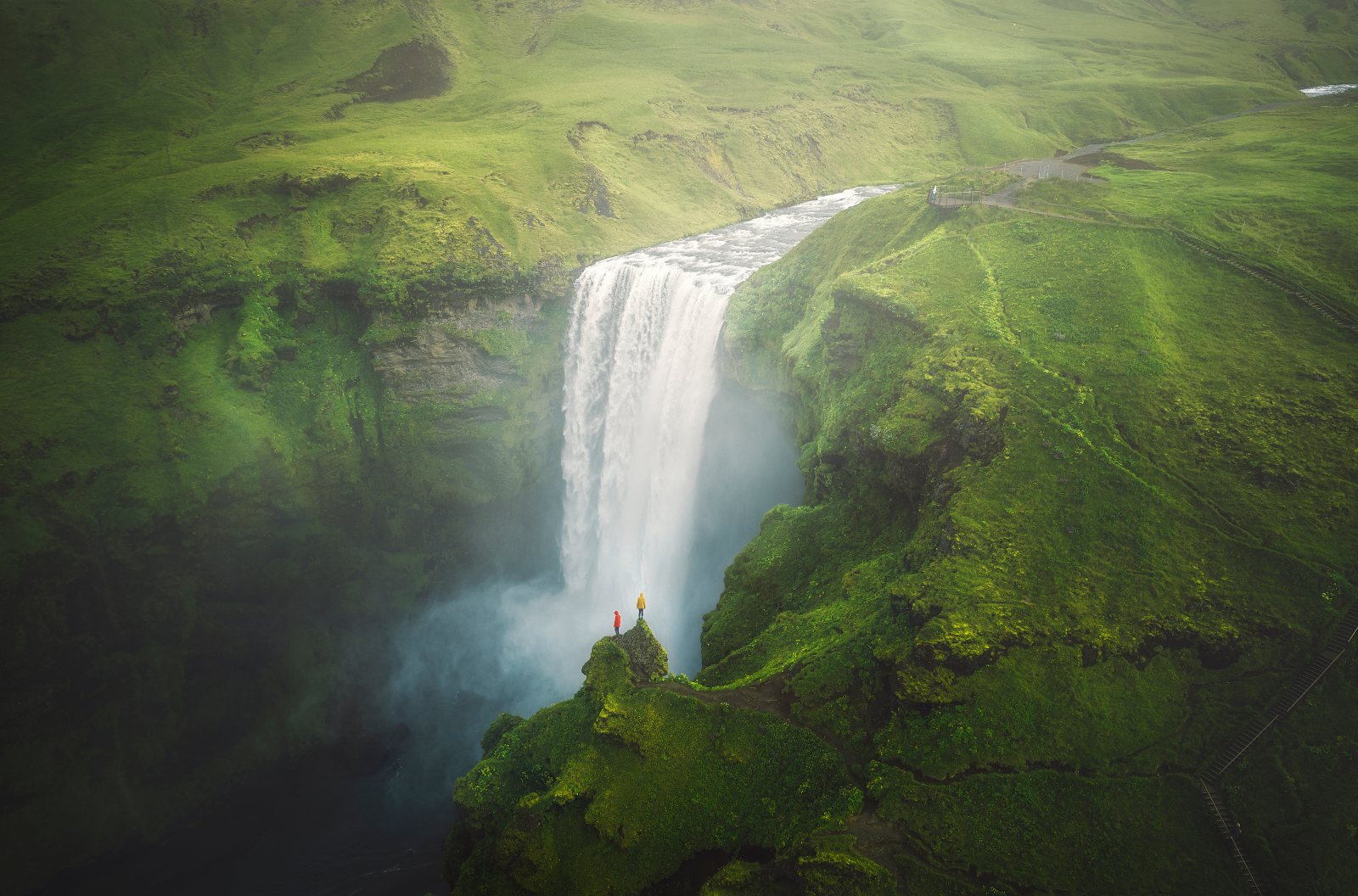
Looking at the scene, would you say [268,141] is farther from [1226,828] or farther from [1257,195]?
[1226,828]

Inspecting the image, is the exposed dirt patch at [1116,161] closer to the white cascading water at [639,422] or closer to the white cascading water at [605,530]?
the white cascading water at [605,530]

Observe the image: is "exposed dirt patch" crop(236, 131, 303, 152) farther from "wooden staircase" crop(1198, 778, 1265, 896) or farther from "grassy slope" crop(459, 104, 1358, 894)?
"wooden staircase" crop(1198, 778, 1265, 896)

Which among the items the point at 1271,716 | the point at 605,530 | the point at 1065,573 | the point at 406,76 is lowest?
the point at 605,530

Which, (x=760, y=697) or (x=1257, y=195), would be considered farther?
(x=1257, y=195)

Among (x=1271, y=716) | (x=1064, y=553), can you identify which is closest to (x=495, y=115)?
(x=1064, y=553)

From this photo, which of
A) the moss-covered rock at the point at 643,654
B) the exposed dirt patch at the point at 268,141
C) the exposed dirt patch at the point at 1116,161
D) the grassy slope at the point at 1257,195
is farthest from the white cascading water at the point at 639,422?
the exposed dirt patch at the point at 268,141

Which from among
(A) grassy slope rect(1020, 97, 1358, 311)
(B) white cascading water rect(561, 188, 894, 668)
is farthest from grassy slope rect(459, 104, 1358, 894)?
(B) white cascading water rect(561, 188, 894, 668)
